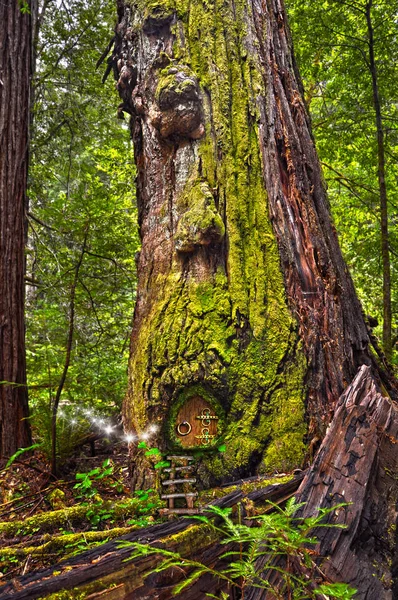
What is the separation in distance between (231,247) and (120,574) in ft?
6.28

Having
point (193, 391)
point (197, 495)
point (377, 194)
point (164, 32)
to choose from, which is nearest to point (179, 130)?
point (164, 32)

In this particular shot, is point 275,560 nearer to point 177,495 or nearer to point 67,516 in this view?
point 177,495

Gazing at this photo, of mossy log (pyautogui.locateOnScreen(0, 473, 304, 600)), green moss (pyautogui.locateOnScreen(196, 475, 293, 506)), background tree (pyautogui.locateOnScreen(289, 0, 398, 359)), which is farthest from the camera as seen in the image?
background tree (pyautogui.locateOnScreen(289, 0, 398, 359))

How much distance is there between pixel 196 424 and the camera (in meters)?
2.57

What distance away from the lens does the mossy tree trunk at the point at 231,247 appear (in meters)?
2.59

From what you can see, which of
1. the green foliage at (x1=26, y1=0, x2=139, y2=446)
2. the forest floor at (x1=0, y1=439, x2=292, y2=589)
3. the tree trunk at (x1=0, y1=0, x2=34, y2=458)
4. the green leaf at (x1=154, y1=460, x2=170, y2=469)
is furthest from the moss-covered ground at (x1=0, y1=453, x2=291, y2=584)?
the green foliage at (x1=26, y1=0, x2=139, y2=446)

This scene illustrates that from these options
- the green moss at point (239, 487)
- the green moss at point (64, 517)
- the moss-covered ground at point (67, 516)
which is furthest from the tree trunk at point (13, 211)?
the green moss at point (239, 487)

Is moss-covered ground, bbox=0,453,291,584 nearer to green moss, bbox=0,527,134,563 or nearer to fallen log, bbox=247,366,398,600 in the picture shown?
green moss, bbox=0,527,134,563

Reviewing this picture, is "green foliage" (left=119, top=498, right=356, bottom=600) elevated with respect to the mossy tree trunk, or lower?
lower

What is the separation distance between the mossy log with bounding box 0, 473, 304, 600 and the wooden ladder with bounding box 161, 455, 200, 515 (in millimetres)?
304

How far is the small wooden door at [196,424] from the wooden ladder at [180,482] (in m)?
0.10

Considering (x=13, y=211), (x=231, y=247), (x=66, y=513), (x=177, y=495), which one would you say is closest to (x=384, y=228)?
(x=231, y=247)

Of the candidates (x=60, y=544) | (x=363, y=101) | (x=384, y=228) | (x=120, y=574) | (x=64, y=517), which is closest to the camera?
(x=120, y=574)

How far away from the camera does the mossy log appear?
1.65 m
